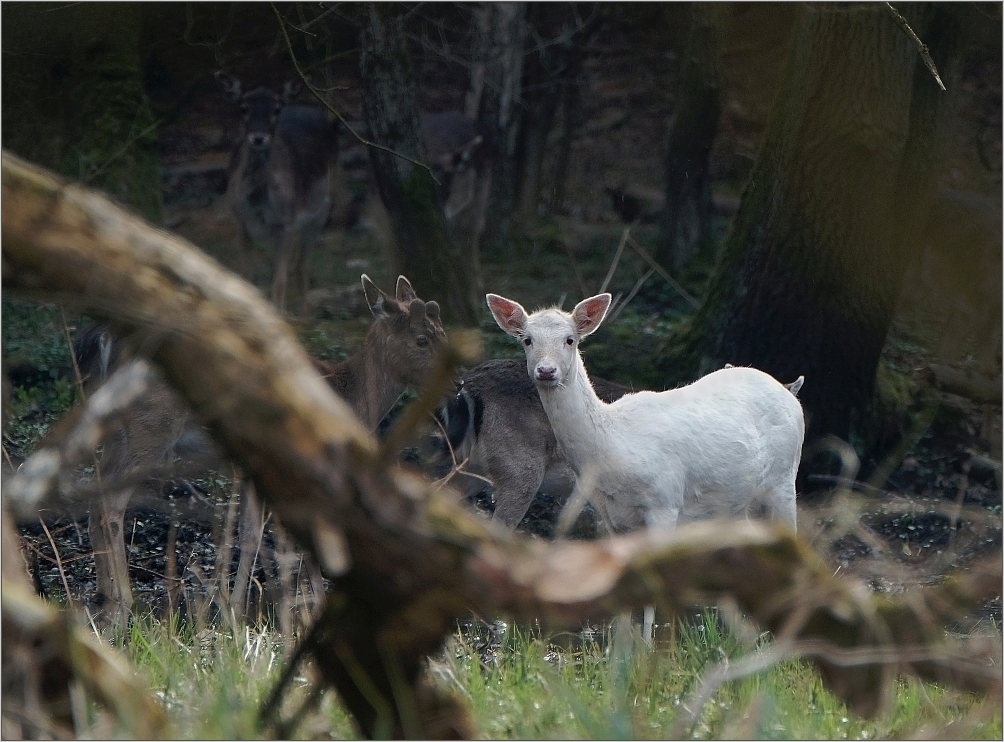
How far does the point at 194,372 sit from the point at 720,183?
48.0 ft

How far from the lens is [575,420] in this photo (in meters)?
6.05

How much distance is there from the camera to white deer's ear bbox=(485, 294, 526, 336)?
6.19 m

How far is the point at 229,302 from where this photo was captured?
2.78 metres

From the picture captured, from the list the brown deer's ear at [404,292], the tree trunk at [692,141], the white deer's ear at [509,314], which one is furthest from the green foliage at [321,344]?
the white deer's ear at [509,314]

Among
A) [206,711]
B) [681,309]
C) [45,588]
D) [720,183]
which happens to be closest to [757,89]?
[720,183]

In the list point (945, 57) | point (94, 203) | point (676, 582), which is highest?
point (945, 57)

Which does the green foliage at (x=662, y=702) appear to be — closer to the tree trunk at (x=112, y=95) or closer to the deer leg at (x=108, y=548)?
the deer leg at (x=108, y=548)

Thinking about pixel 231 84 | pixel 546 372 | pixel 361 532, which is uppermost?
pixel 231 84

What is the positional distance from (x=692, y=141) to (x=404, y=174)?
3.74 meters

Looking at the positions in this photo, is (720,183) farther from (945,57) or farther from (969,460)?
(969,460)

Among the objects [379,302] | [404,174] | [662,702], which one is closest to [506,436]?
[379,302]

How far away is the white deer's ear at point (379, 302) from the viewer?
25.7 ft

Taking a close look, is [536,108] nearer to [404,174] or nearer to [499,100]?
[499,100]

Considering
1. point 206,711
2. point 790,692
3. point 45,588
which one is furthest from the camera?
point 45,588
